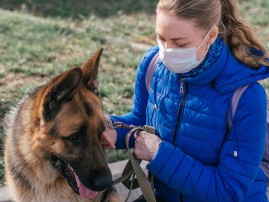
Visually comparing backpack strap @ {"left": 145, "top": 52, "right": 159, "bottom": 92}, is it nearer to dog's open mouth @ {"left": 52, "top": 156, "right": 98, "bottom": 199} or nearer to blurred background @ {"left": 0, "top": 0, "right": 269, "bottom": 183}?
dog's open mouth @ {"left": 52, "top": 156, "right": 98, "bottom": 199}

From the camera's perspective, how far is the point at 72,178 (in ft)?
10.5

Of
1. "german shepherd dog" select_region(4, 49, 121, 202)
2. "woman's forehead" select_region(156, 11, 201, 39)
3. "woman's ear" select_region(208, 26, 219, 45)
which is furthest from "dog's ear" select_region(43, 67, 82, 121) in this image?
"woman's ear" select_region(208, 26, 219, 45)

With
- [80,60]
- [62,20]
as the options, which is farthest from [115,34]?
[80,60]

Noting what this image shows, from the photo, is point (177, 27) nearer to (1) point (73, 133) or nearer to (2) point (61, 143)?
(1) point (73, 133)

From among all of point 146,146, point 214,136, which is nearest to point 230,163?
point 214,136

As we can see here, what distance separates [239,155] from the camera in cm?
293

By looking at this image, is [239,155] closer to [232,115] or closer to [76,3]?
[232,115]

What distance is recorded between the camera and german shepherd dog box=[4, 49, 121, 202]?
3.04 meters

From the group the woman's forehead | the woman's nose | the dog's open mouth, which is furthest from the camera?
the dog's open mouth

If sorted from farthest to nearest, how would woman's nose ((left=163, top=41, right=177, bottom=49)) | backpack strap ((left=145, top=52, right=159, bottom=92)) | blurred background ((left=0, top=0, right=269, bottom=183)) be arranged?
blurred background ((left=0, top=0, right=269, bottom=183)) < backpack strap ((left=145, top=52, right=159, bottom=92)) < woman's nose ((left=163, top=41, right=177, bottom=49))

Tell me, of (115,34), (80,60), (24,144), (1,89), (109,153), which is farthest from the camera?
(115,34)

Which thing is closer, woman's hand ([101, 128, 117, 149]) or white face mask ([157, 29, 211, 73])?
white face mask ([157, 29, 211, 73])

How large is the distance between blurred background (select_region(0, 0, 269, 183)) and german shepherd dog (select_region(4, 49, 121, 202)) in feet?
3.20

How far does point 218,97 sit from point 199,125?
218 mm
